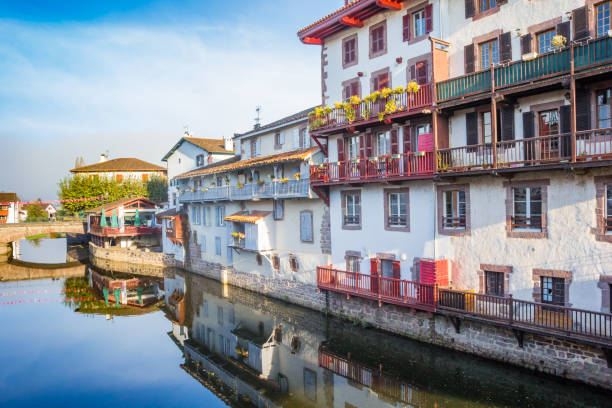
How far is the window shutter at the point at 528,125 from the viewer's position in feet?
52.5

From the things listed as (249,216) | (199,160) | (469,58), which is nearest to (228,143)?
(199,160)

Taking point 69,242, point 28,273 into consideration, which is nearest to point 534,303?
point 28,273

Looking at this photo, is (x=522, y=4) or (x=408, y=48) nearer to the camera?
(x=522, y=4)

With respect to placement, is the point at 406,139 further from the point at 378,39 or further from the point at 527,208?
the point at 527,208

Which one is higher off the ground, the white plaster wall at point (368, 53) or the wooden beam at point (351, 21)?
the wooden beam at point (351, 21)

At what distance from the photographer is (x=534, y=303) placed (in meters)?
14.7

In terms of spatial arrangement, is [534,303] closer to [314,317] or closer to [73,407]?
[314,317]

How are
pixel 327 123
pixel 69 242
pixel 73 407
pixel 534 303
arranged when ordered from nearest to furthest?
pixel 534 303 → pixel 73 407 → pixel 327 123 → pixel 69 242

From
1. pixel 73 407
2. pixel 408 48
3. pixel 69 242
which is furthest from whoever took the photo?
pixel 69 242

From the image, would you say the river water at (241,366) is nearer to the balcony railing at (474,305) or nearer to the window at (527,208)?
the balcony railing at (474,305)

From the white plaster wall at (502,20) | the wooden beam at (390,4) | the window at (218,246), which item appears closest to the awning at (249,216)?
the window at (218,246)

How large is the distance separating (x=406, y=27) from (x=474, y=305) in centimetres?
1293

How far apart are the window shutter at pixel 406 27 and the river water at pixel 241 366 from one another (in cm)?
1407

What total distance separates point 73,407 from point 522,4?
22.6 meters
